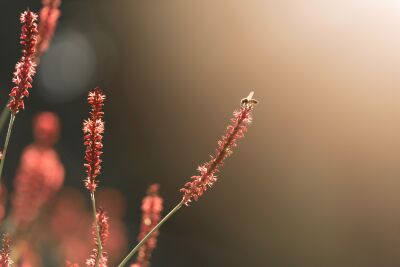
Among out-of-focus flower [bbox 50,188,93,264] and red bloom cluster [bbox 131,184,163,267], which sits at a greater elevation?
out-of-focus flower [bbox 50,188,93,264]

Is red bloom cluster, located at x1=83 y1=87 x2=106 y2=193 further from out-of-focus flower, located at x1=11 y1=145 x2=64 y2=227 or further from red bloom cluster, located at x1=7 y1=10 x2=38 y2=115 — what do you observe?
out-of-focus flower, located at x1=11 y1=145 x2=64 y2=227

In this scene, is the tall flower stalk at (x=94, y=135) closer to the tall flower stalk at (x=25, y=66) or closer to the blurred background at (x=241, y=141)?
the tall flower stalk at (x=25, y=66)

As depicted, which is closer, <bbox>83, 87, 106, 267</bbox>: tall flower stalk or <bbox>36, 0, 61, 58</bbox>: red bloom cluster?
<bbox>83, 87, 106, 267</bbox>: tall flower stalk

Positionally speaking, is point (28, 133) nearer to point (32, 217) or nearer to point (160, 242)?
point (160, 242)

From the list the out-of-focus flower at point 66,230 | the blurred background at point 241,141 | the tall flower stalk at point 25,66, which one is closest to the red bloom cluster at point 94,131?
the tall flower stalk at point 25,66

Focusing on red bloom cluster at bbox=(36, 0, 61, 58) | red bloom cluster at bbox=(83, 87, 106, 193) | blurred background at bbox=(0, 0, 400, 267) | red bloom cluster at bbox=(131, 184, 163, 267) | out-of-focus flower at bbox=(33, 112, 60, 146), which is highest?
blurred background at bbox=(0, 0, 400, 267)

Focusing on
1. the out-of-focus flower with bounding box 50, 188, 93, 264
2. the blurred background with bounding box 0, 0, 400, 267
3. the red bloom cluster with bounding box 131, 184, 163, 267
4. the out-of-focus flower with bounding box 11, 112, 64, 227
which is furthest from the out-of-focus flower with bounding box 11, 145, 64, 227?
the blurred background with bounding box 0, 0, 400, 267

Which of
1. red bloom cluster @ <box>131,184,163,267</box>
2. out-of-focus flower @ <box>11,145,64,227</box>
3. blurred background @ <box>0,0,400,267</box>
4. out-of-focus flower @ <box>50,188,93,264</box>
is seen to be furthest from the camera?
blurred background @ <box>0,0,400,267</box>

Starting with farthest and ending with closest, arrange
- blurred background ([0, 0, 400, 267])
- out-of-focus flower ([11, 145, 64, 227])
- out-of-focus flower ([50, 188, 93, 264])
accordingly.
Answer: blurred background ([0, 0, 400, 267]) → out-of-focus flower ([50, 188, 93, 264]) → out-of-focus flower ([11, 145, 64, 227])
